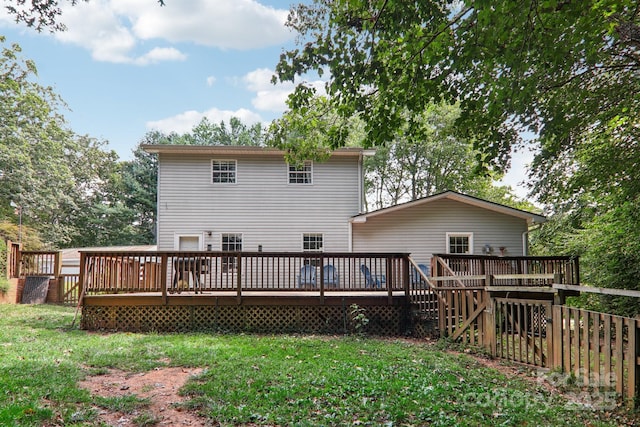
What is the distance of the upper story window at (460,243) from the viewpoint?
13.3 metres

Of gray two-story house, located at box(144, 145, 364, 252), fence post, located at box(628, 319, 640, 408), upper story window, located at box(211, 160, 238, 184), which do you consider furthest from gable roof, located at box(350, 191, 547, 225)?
fence post, located at box(628, 319, 640, 408)

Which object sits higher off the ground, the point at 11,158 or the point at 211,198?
the point at 11,158

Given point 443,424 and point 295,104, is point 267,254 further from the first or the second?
point 443,424

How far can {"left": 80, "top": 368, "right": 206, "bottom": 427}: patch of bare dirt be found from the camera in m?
3.43

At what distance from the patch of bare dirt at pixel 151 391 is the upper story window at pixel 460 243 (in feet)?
33.8

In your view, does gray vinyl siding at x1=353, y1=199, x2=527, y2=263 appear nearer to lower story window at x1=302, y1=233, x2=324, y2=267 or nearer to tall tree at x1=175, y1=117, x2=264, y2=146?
lower story window at x1=302, y1=233, x2=324, y2=267

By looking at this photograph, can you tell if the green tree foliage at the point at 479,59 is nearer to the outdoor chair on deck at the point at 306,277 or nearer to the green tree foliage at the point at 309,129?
the green tree foliage at the point at 309,129

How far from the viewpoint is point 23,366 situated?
15.4 ft

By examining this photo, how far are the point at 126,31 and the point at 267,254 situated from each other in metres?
5.84

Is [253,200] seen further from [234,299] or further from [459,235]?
[459,235]

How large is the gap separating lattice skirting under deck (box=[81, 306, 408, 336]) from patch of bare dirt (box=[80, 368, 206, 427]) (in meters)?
3.13

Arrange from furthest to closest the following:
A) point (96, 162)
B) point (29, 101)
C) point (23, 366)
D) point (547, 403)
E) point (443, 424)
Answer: point (96, 162), point (29, 101), point (23, 366), point (547, 403), point (443, 424)

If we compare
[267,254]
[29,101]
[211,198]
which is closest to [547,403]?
[267,254]

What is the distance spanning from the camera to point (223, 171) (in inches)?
524
